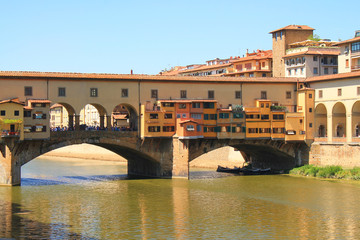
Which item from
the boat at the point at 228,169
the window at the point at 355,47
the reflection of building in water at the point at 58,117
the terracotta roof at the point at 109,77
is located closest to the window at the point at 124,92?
the terracotta roof at the point at 109,77

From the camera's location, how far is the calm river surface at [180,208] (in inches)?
1537

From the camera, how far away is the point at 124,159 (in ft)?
295

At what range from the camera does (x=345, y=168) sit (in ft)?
210

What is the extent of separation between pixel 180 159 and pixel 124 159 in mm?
28045

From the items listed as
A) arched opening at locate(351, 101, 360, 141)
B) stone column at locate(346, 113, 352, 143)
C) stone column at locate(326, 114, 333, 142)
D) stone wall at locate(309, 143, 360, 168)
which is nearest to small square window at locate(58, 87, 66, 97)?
stone wall at locate(309, 143, 360, 168)

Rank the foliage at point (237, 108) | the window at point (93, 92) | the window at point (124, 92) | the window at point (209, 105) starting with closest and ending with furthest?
the window at point (93, 92) < the window at point (124, 92) < the window at point (209, 105) < the foliage at point (237, 108)

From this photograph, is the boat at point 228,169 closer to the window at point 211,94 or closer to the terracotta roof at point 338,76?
the window at point 211,94

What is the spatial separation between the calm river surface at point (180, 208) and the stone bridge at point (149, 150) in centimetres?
208

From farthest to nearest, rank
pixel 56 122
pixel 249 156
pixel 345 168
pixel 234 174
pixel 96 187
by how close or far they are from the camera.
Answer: pixel 56 122 < pixel 249 156 < pixel 234 174 < pixel 345 168 < pixel 96 187

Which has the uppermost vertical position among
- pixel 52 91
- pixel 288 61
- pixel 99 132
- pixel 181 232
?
pixel 288 61

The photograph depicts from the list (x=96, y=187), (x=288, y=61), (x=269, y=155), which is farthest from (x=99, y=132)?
(x=288, y=61)

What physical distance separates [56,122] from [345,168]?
75.5 m

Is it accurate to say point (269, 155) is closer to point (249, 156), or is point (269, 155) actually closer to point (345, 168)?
point (249, 156)

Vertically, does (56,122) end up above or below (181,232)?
above
